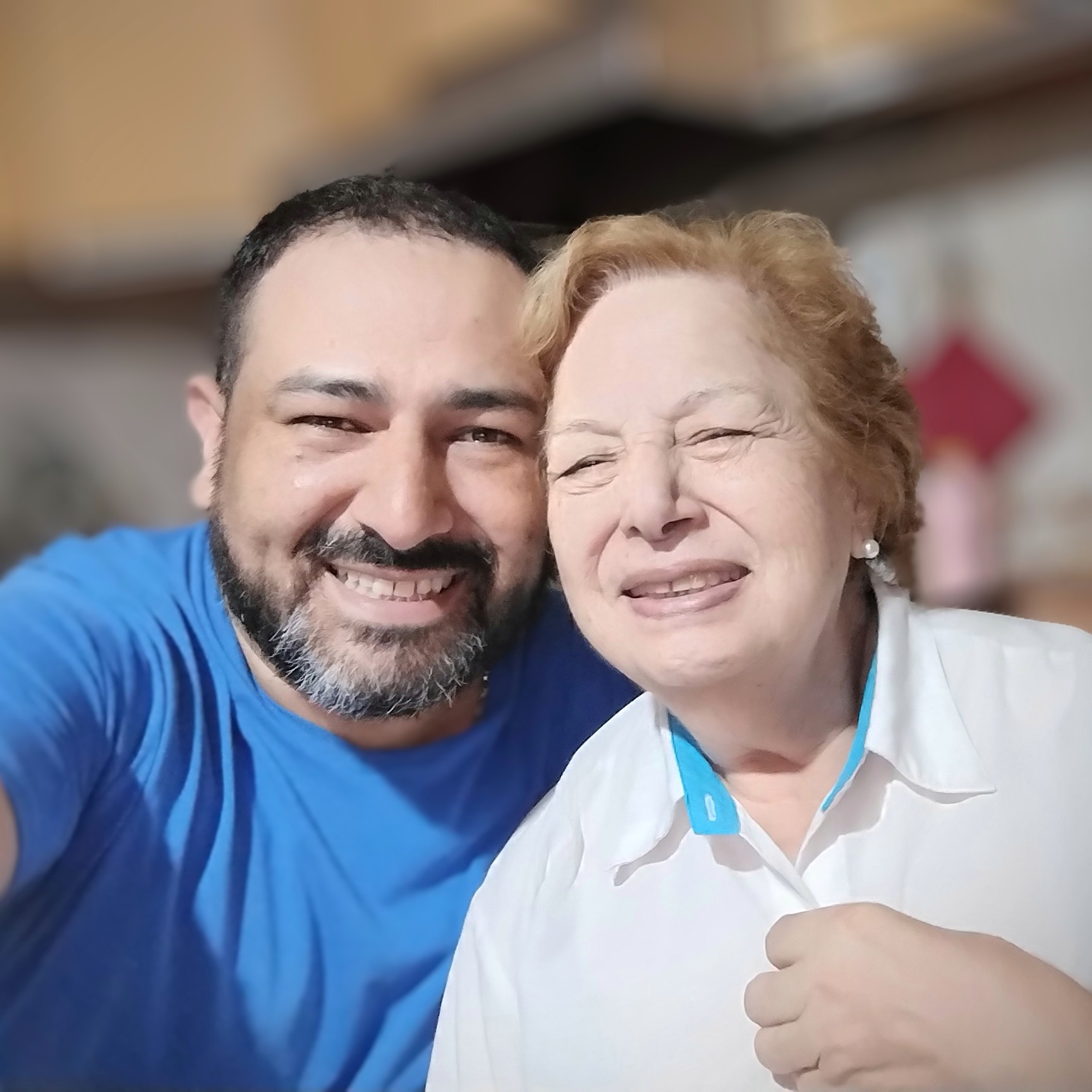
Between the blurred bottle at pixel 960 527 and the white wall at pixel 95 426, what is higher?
the white wall at pixel 95 426

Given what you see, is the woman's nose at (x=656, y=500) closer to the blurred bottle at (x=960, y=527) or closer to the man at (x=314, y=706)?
the man at (x=314, y=706)

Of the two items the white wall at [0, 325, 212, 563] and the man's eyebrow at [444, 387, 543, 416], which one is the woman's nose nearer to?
the man's eyebrow at [444, 387, 543, 416]

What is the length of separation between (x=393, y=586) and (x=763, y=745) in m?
0.15

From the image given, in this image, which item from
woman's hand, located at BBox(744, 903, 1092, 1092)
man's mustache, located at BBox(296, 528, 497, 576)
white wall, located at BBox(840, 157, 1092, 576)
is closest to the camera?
woman's hand, located at BBox(744, 903, 1092, 1092)

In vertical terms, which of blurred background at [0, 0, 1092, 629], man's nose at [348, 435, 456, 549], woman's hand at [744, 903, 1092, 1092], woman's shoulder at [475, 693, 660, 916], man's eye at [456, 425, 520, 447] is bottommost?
woman's hand at [744, 903, 1092, 1092]

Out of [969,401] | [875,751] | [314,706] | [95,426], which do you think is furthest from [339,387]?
[969,401]

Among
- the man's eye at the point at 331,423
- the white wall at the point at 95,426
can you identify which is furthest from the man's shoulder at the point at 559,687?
the white wall at the point at 95,426

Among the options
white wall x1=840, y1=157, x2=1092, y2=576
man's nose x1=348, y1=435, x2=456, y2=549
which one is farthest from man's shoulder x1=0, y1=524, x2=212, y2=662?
white wall x1=840, y1=157, x2=1092, y2=576

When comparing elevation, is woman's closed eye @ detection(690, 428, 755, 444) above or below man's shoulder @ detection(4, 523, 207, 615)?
above

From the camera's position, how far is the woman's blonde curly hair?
39 cm

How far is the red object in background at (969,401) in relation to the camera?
675mm

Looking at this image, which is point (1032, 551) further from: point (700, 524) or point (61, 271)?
point (61, 271)

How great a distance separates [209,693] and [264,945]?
4.1 inches

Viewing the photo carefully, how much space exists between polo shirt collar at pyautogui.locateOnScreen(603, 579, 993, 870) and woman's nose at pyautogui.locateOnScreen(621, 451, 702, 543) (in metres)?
0.08
